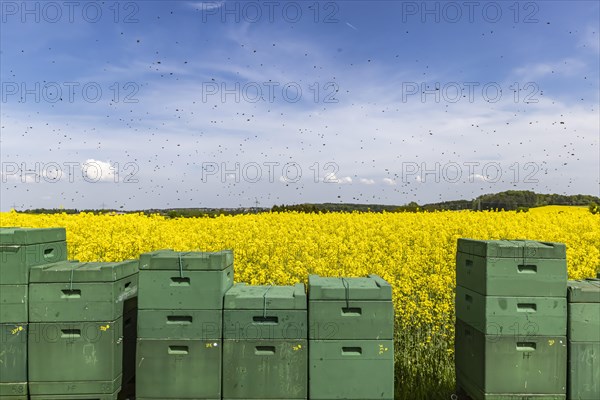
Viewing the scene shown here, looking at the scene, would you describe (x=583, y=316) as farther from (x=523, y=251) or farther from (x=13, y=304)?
(x=13, y=304)

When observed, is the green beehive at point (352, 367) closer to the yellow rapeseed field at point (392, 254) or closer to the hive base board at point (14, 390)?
the yellow rapeseed field at point (392, 254)

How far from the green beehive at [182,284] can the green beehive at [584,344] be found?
3945 mm

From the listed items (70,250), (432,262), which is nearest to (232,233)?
(70,250)

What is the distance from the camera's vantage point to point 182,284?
14.6 ft

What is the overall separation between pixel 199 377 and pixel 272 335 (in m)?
0.95

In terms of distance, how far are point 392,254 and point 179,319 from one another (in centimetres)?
521

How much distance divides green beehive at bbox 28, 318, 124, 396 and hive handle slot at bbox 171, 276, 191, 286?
912 millimetres

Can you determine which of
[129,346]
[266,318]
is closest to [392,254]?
[266,318]

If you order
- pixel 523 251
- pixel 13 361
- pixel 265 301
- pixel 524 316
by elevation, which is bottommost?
pixel 13 361

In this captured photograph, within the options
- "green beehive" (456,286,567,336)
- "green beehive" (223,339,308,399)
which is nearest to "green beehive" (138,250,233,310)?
"green beehive" (223,339,308,399)

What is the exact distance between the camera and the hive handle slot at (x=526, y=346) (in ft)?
14.5

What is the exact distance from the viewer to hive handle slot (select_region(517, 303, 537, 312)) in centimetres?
442

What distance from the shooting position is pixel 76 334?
459 centimetres

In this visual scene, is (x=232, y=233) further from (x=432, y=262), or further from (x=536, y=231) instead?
(x=536, y=231)
